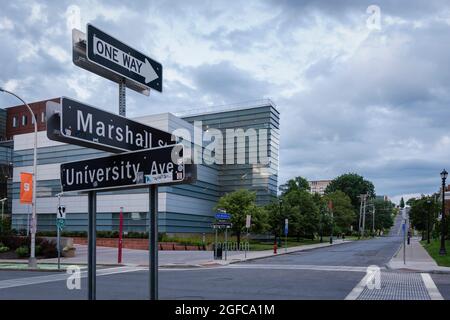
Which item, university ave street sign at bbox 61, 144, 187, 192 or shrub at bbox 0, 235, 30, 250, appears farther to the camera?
shrub at bbox 0, 235, 30, 250

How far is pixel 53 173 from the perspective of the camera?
57.8 metres

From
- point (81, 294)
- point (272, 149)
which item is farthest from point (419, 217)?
point (81, 294)

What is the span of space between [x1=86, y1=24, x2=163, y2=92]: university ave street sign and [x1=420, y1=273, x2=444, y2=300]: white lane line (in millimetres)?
11328

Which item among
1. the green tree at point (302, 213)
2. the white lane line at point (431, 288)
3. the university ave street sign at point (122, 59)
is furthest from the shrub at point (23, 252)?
the green tree at point (302, 213)

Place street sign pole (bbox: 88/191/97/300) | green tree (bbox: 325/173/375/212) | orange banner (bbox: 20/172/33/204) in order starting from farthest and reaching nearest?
green tree (bbox: 325/173/375/212) < orange banner (bbox: 20/172/33/204) < street sign pole (bbox: 88/191/97/300)

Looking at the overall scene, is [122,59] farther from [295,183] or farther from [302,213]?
[295,183]

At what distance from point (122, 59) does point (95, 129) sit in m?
0.85

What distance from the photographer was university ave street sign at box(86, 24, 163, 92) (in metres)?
4.52

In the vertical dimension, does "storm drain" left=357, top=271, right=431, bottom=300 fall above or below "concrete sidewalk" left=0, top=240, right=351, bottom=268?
above

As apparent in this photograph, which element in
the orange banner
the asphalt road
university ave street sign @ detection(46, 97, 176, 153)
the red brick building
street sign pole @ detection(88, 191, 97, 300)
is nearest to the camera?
university ave street sign @ detection(46, 97, 176, 153)

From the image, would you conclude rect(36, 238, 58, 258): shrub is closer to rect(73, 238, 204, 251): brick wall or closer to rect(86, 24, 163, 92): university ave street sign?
rect(73, 238, 204, 251): brick wall

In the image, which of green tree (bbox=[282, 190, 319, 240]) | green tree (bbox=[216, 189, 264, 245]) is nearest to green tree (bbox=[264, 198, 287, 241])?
green tree (bbox=[282, 190, 319, 240])

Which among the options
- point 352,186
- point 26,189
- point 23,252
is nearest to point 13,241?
point 23,252

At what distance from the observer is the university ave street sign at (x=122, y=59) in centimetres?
452
